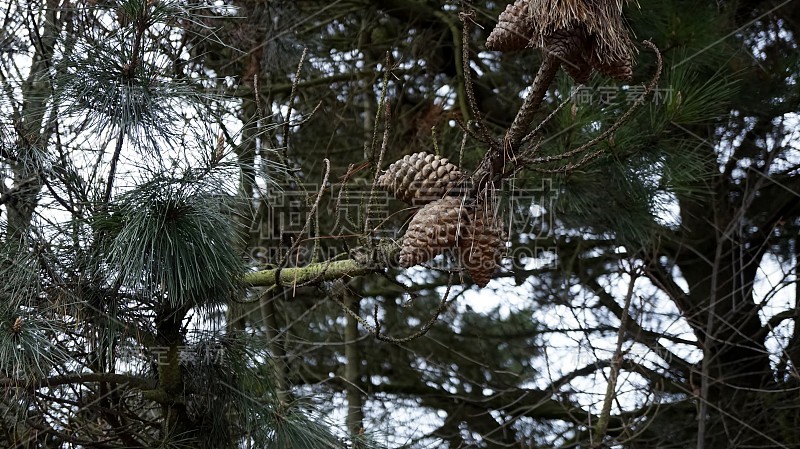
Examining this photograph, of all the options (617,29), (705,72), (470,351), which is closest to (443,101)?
(705,72)

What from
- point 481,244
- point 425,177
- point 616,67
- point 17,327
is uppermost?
point 616,67

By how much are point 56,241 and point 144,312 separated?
0.21 m

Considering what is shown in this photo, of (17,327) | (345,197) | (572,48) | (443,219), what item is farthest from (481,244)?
(17,327)

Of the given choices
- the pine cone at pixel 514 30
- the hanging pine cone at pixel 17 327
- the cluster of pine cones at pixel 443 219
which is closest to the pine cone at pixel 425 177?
the cluster of pine cones at pixel 443 219

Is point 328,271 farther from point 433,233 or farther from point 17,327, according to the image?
point 17,327

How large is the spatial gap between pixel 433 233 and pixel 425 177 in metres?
0.11

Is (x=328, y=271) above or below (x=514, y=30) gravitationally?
below

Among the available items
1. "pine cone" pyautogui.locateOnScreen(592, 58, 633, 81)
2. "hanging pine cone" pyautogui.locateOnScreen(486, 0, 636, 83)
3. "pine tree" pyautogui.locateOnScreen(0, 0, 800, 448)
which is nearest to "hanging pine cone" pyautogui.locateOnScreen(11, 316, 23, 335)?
"pine tree" pyautogui.locateOnScreen(0, 0, 800, 448)

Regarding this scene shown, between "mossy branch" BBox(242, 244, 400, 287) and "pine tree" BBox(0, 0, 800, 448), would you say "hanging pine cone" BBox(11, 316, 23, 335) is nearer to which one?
"pine tree" BBox(0, 0, 800, 448)

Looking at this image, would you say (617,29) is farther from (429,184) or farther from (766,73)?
Result: (766,73)

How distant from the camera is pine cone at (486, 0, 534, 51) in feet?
4.09

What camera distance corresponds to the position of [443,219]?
1.26m

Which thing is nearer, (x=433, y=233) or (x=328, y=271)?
(x=433, y=233)

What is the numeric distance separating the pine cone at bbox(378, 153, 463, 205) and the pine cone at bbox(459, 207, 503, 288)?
2.8 inches
